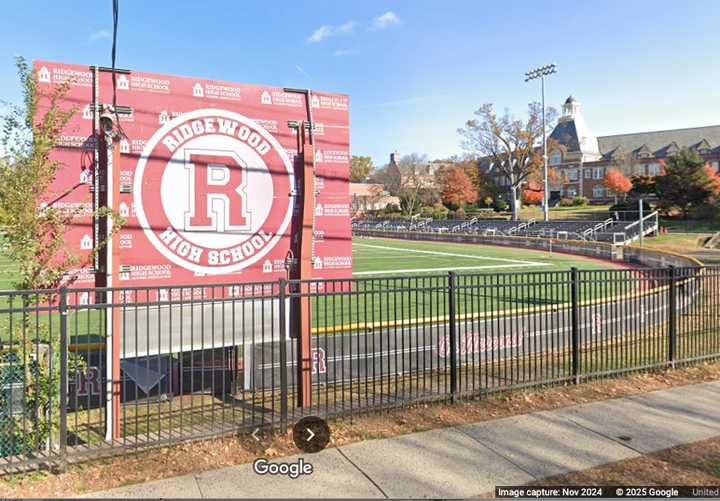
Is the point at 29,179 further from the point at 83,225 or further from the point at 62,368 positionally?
the point at 62,368

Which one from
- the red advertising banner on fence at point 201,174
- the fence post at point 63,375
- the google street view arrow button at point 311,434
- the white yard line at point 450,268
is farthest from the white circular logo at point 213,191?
the white yard line at point 450,268

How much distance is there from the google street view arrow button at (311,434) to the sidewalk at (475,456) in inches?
8.1

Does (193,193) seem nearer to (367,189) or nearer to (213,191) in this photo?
(213,191)

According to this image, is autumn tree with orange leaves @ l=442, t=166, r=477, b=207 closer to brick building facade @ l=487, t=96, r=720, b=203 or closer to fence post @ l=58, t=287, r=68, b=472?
brick building facade @ l=487, t=96, r=720, b=203

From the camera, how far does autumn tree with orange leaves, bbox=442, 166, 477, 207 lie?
8044 centimetres

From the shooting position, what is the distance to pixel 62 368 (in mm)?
4453

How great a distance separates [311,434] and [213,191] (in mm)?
3081

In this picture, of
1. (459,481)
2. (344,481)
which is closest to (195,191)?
(344,481)

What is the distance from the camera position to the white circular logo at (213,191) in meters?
5.96

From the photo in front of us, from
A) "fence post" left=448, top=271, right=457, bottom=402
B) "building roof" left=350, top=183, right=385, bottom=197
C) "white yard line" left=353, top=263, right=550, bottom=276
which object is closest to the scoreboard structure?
"fence post" left=448, top=271, right=457, bottom=402

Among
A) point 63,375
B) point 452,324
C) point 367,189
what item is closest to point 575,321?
point 452,324

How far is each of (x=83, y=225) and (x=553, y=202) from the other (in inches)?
3741

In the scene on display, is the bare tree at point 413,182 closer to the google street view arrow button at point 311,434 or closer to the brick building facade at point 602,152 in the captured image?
the brick building facade at point 602,152

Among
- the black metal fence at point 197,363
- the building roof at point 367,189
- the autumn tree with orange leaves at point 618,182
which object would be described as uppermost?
the building roof at point 367,189
